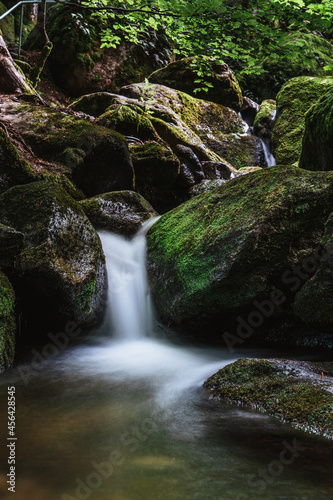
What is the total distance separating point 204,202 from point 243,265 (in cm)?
151

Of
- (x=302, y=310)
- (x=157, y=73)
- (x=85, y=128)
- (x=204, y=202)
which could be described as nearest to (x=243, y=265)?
(x=302, y=310)

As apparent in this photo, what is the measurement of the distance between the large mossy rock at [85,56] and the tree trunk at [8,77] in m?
4.93

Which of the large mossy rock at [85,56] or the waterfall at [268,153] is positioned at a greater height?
the large mossy rock at [85,56]

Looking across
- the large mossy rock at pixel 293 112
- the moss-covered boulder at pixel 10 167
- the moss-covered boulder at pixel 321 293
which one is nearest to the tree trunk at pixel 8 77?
the moss-covered boulder at pixel 10 167

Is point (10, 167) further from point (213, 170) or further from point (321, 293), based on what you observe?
point (213, 170)

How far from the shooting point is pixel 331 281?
3.51 metres

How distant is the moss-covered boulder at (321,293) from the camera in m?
3.54

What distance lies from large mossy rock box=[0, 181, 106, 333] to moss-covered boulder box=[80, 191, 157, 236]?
1.28 m

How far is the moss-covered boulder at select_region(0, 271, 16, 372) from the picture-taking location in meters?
3.68

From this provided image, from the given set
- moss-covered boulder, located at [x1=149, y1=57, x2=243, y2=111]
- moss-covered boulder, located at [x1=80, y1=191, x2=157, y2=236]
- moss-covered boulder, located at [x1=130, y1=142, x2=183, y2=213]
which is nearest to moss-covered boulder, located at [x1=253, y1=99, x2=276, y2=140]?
moss-covered boulder, located at [x1=149, y1=57, x2=243, y2=111]

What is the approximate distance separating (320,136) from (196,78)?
9533 mm

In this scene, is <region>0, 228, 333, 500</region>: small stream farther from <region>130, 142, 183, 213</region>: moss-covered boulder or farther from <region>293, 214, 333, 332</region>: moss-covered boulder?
<region>130, 142, 183, 213</region>: moss-covered boulder

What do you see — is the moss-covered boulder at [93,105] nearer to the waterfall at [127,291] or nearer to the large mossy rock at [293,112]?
the large mossy rock at [293,112]

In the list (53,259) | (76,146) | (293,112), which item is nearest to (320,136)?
(53,259)
